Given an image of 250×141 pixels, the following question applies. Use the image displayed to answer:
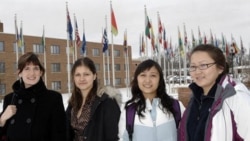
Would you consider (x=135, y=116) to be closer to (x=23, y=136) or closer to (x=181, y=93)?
(x=23, y=136)

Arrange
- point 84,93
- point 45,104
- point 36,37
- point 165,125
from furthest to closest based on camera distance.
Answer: point 36,37, point 84,93, point 45,104, point 165,125

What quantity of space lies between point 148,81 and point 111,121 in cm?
63

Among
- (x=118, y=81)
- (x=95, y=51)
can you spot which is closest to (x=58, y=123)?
(x=95, y=51)

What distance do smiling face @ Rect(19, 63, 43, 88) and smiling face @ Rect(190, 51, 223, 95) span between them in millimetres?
1725

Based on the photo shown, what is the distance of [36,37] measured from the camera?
46594 millimetres

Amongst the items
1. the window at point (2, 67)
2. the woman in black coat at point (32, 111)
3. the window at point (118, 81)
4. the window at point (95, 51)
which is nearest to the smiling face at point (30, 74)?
the woman in black coat at point (32, 111)

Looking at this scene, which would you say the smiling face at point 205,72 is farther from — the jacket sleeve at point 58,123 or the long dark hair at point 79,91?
the jacket sleeve at point 58,123

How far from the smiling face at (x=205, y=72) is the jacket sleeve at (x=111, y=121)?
3.57 feet

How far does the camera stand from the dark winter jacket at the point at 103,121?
381 cm

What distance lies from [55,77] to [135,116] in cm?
4694

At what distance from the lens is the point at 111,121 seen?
151 inches

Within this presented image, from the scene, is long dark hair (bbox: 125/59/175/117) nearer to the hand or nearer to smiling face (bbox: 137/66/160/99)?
smiling face (bbox: 137/66/160/99)

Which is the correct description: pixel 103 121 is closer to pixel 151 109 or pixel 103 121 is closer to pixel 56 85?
pixel 151 109

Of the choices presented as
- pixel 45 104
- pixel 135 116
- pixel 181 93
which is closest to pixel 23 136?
pixel 45 104
